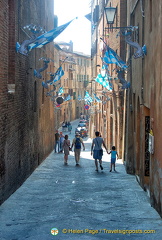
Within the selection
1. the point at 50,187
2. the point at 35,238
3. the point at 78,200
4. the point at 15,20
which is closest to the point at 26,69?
the point at 15,20

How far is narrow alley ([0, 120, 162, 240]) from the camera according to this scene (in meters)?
8.65

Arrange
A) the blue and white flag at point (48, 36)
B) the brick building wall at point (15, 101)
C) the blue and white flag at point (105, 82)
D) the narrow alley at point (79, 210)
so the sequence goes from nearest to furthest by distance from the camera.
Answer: the narrow alley at point (79, 210), the brick building wall at point (15, 101), the blue and white flag at point (48, 36), the blue and white flag at point (105, 82)

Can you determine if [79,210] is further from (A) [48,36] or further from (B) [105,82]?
(B) [105,82]

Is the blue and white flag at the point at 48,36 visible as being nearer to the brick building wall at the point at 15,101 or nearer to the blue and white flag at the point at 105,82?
the brick building wall at the point at 15,101

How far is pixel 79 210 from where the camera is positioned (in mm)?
10570

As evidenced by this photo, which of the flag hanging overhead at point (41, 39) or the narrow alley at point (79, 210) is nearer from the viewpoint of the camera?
the narrow alley at point (79, 210)

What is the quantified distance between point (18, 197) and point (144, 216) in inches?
163

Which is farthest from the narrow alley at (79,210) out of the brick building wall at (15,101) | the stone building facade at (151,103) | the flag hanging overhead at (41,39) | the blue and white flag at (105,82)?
the blue and white flag at (105,82)

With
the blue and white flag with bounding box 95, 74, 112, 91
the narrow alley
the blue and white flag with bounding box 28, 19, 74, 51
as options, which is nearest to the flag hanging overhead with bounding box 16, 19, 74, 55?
the blue and white flag with bounding box 28, 19, 74, 51

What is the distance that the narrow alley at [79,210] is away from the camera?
8.65 meters

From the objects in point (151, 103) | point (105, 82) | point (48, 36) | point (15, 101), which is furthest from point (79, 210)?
point (105, 82)

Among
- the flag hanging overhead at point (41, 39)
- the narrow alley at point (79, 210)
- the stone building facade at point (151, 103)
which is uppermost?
the flag hanging overhead at point (41, 39)

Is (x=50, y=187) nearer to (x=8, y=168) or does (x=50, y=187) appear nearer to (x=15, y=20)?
(x=8, y=168)

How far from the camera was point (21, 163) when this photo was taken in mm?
15742
